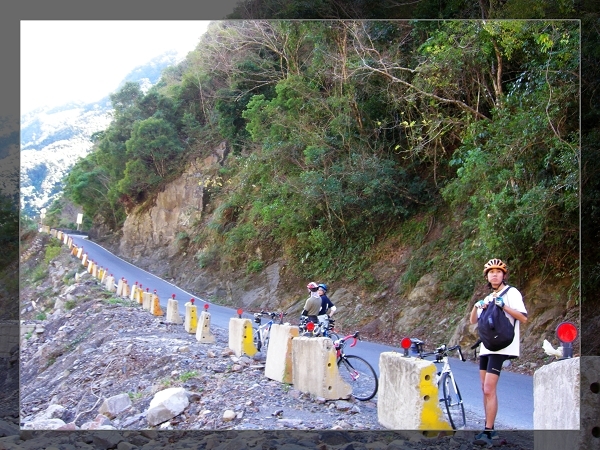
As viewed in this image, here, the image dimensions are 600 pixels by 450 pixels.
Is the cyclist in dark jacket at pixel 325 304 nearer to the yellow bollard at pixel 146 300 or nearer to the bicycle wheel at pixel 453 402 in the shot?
the bicycle wheel at pixel 453 402

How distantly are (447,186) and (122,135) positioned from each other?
3.19 metres

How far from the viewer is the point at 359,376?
17.5 feet

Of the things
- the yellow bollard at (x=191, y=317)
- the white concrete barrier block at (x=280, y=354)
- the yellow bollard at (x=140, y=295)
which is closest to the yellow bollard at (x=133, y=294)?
the yellow bollard at (x=140, y=295)

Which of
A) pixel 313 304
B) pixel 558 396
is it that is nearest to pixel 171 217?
pixel 313 304

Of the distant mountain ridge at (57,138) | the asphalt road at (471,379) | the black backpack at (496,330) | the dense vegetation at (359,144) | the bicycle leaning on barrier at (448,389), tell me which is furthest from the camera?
the dense vegetation at (359,144)

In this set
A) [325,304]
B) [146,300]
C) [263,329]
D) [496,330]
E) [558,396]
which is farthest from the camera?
[146,300]

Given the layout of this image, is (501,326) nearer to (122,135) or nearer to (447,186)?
(447,186)

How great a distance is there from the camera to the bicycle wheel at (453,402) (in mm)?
4781

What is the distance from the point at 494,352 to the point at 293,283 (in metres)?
2.09

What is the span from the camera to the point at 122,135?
628 centimetres

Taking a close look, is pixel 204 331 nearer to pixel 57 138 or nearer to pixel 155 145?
pixel 155 145

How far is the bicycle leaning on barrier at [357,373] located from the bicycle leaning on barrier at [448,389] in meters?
0.52

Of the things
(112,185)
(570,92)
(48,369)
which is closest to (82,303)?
(48,369)

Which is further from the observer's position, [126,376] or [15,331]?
[15,331]
